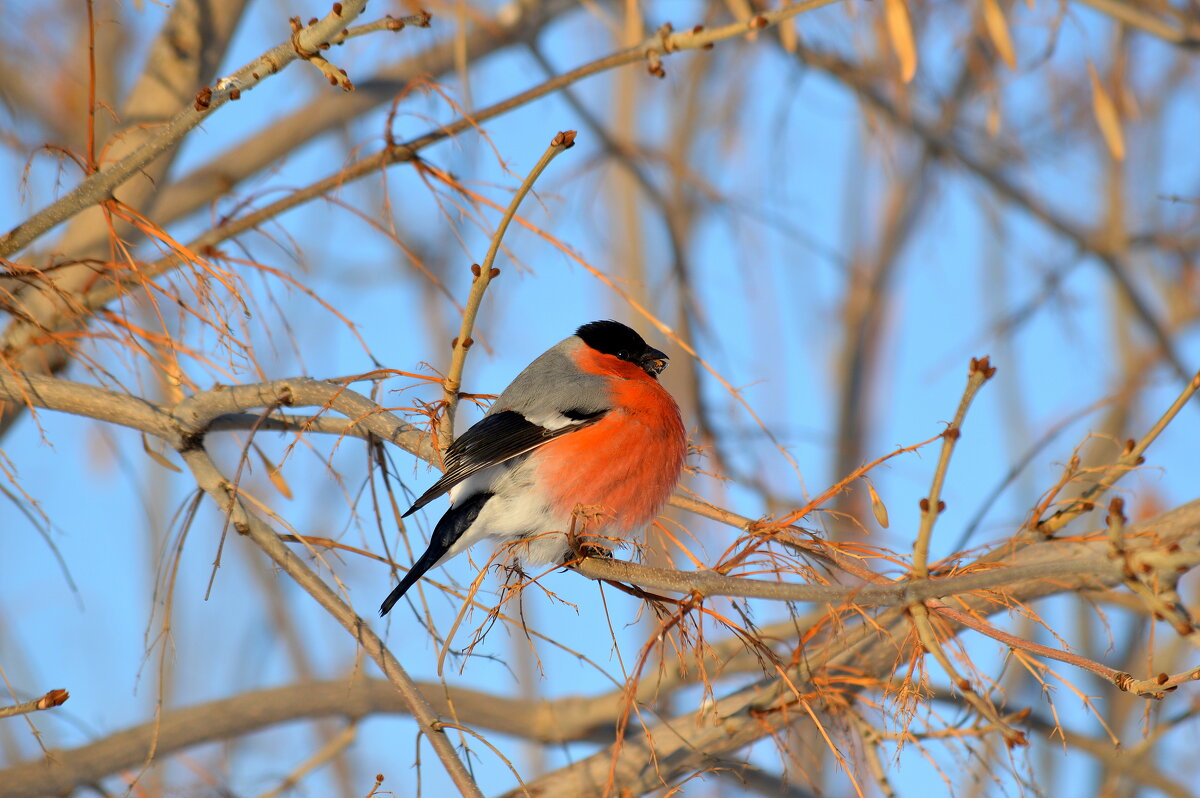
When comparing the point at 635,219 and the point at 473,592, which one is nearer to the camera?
the point at 473,592

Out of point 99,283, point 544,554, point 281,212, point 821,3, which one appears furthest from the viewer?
point 99,283

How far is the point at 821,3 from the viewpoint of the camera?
1999 millimetres

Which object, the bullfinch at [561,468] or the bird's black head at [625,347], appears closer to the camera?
the bullfinch at [561,468]

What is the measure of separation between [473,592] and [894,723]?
88 centimetres

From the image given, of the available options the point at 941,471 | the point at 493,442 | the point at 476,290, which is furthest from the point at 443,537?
the point at 941,471

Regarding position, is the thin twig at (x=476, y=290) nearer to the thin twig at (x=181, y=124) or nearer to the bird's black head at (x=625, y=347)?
the thin twig at (x=181, y=124)

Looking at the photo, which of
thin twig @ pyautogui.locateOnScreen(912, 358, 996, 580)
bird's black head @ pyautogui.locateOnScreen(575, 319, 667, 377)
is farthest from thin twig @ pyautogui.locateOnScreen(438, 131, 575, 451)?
bird's black head @ pyautogui.locateOnScreen(575, 319, 667, 377)

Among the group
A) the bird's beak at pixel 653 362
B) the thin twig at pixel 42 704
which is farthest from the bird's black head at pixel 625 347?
the thin twig at pixel 42 704

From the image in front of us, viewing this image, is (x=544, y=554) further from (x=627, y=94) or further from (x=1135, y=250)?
(x=1135, y=250)

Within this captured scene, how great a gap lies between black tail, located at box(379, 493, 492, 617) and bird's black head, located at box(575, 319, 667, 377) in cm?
76

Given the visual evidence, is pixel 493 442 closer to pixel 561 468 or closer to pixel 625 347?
pixel 561 468

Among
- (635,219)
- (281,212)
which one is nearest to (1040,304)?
(635,219)

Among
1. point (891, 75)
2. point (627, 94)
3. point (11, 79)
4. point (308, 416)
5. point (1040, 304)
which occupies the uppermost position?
point (11, 79)

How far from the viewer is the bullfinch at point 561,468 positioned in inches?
97.7
